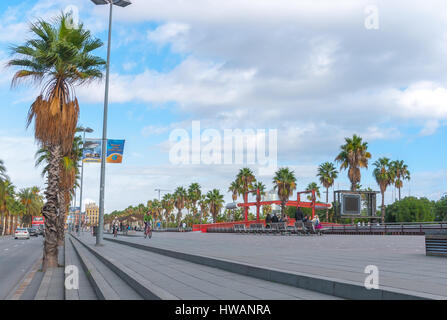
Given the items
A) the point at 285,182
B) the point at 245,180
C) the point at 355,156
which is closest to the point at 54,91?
the point at 355,156

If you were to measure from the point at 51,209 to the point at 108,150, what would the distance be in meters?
8.30

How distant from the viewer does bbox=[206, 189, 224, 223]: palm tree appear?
98062mm

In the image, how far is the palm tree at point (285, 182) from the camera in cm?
6588

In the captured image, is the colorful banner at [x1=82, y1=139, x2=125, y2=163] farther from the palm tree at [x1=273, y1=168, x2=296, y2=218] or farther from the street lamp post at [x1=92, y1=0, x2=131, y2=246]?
the palm tree at [x1=273, y1=168, x2=296, y2=218]

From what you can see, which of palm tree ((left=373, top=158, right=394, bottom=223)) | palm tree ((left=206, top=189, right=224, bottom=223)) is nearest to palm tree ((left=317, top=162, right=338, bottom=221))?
palm tree ((left=373, top=158, right=394, bottom=223))

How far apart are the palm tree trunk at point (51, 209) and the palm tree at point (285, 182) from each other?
51.6 meters

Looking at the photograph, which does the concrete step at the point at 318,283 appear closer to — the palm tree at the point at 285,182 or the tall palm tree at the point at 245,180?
the palm tree at the point at 285,182

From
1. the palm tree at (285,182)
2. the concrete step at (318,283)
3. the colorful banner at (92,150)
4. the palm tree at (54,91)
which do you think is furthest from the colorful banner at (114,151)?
the palm tree at (285,182)

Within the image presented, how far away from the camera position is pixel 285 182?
66.0m

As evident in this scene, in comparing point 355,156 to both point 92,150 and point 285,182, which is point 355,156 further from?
point 92,150
